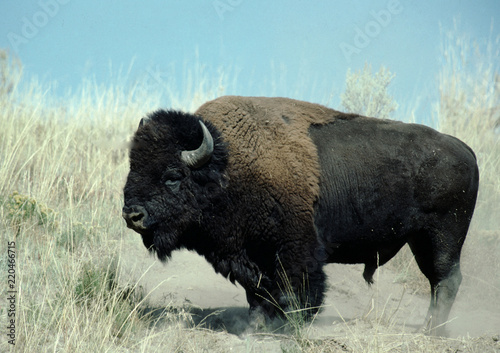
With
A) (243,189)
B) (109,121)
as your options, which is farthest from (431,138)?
(109,121)

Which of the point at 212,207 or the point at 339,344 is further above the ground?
the point at 212,207

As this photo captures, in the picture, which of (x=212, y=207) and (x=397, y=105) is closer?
(x=212, y=207)

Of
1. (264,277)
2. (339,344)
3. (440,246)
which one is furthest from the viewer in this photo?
(440,246)

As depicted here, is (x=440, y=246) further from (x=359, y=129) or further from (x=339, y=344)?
(x=339, y=344)

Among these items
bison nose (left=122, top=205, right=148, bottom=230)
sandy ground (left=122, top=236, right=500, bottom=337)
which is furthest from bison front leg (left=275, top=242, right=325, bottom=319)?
bison nose (left=122, top=205, right=148, bottom=230)

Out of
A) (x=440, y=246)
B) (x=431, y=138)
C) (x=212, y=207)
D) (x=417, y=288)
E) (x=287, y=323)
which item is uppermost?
(x=431, y=138)

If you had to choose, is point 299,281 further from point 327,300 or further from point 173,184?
point 327,300

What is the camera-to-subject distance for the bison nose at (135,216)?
4.16m

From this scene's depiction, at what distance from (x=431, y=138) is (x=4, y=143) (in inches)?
271

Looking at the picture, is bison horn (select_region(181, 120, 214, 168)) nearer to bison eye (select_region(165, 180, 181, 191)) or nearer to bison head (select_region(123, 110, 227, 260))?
bison head (select_region(123, 110, 227, 260))

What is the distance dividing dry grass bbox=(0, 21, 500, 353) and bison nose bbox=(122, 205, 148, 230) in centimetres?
54

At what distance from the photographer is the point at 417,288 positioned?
6.82 meters

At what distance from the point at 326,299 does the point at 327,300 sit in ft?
0.10

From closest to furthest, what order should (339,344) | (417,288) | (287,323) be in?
1. (339,344)
2. (287,323)
3. (417,288)
